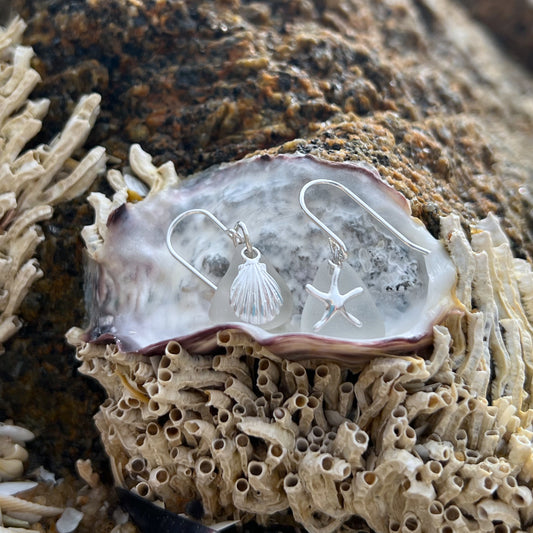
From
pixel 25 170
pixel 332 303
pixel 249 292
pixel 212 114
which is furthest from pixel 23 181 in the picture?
pixel 332 303

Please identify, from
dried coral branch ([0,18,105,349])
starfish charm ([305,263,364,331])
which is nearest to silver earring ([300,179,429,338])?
starfish charm ([305,263,364,331])

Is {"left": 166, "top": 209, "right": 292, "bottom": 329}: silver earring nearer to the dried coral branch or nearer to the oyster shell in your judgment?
the oyster shell

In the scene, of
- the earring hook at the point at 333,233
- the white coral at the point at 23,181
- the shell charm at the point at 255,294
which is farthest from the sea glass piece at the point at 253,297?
the white coral at the point at 23,181

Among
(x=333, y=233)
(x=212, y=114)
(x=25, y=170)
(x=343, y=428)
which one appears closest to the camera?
(x=343, y=428)

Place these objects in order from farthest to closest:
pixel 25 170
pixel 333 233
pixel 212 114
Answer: pixel 212 114
pixel 25 170
pixel 333 233

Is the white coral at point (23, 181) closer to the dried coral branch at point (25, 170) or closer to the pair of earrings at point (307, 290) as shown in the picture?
the dried coral branch at point (25, 170)

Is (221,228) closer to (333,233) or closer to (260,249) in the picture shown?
(260,249)
